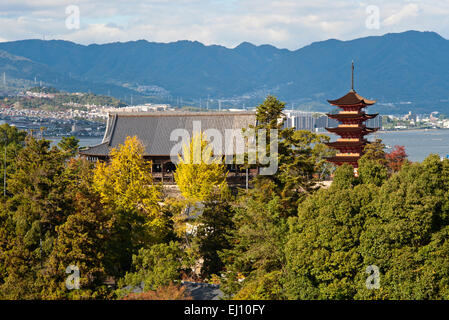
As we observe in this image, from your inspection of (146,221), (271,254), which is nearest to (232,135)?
(146,221)

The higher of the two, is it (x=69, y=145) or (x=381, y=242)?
(x=69, y=145)

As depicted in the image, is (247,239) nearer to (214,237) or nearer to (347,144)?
(214,237)

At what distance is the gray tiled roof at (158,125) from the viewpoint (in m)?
36.6

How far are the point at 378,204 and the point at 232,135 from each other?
20.8 meters

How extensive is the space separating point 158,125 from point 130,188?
1558 centimetres

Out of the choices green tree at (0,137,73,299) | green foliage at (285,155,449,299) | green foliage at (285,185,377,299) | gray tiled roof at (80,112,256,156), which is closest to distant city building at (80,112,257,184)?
gray tiled roof at (80,112,256,156)

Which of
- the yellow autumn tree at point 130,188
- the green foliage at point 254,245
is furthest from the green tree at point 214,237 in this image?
the yellow autumn tree at point 130,188

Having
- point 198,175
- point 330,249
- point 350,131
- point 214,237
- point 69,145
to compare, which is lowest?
point 214,237

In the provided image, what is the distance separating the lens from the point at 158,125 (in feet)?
124

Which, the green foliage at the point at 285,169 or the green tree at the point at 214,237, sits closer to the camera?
the green tree at the point at 214,237

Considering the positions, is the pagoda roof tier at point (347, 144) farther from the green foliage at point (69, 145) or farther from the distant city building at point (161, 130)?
the green foliage at point (69, 145)

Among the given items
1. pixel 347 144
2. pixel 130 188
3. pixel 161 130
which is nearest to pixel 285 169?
pixel 130 188

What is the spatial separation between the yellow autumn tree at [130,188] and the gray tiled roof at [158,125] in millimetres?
12239

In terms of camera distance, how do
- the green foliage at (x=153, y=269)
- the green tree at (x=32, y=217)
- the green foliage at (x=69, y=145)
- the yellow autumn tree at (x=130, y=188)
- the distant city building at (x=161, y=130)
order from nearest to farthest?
1. the green foliage at (x=153, y=269)
2. the green tree at (x=32, y=217)
3. the yellow autumn tree at (x=130, y=188)
4. the distant city building at (x=161, y=130)
5. the green foliage at (x=69, y=145)
